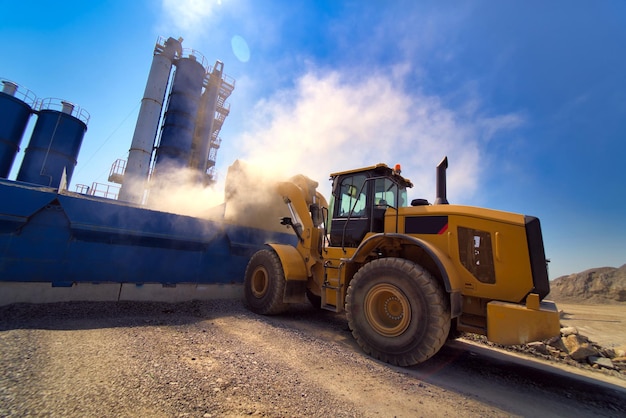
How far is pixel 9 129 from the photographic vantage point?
16203mm

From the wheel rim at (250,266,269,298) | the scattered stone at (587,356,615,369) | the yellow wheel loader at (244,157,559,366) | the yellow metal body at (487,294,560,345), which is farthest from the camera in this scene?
the wheel rim at (250,266,269,298)

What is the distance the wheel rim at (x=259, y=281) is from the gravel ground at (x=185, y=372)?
4.12 feet

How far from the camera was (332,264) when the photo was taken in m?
5.19

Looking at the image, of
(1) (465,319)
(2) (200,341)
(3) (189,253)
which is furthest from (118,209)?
(1) (465,319)

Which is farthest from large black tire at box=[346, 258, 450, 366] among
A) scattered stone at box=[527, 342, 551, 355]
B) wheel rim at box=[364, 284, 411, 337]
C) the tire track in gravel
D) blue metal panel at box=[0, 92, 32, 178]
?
blue metal panel at box=[0, 92, 32, 178]

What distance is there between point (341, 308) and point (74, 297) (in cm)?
475

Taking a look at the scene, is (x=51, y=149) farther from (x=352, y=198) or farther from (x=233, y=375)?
(x=233, y=375)

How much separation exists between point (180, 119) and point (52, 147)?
7.75m

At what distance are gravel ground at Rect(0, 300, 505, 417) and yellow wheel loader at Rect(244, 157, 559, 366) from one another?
59 centimetres

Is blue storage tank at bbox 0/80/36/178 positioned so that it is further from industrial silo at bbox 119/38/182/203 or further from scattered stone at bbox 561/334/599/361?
scattered stone at bbox 561/334/599/361

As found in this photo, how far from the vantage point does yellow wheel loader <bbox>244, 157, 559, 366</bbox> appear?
3363mm

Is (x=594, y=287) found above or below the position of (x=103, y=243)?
below

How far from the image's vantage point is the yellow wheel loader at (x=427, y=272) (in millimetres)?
3363

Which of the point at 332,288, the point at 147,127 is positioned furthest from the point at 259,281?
the point at 147,127
